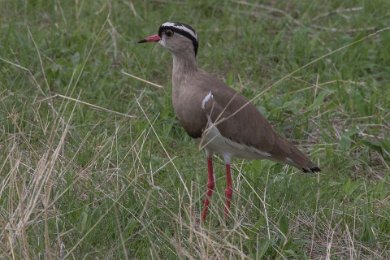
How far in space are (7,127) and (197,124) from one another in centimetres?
115

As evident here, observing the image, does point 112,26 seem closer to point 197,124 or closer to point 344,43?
point 344,43

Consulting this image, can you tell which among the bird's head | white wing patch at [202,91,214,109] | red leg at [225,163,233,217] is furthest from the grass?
the bird's head

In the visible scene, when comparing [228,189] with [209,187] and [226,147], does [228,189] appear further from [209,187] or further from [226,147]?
[226,147]

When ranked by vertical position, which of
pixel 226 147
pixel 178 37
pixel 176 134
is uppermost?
pixel 178 37

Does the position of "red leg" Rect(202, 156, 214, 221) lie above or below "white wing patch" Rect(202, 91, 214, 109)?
below

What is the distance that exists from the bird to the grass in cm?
15

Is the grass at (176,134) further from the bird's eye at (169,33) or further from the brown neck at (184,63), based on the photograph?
the bird's eye at (169,33)

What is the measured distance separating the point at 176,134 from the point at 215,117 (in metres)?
1.24

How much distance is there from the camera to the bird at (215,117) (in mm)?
5586

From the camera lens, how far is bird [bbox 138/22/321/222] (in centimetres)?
559

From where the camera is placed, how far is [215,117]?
5.62 metres

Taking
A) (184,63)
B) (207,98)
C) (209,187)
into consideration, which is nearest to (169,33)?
(184,63)

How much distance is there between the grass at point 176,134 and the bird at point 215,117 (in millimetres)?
145

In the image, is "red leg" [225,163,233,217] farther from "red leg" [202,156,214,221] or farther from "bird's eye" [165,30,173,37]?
"bird's eye" [165,30,173,37]
